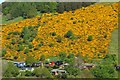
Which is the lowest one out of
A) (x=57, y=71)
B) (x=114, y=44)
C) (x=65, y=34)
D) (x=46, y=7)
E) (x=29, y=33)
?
(x=57, y=71)

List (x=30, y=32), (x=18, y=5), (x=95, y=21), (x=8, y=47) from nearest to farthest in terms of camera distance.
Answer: (x=8, y=47), (x=30, y=32), (x=95, y=21), (x=18, y=5)

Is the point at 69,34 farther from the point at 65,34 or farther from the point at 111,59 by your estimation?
the point at 111,59

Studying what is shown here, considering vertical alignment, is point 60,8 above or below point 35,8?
below

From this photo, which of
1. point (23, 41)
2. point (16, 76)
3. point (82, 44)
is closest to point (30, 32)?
point (23, 41)

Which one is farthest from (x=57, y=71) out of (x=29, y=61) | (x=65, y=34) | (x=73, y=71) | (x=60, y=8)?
(x=60, y=8)

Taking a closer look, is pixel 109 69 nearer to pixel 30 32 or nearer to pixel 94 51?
pixel 94 51
